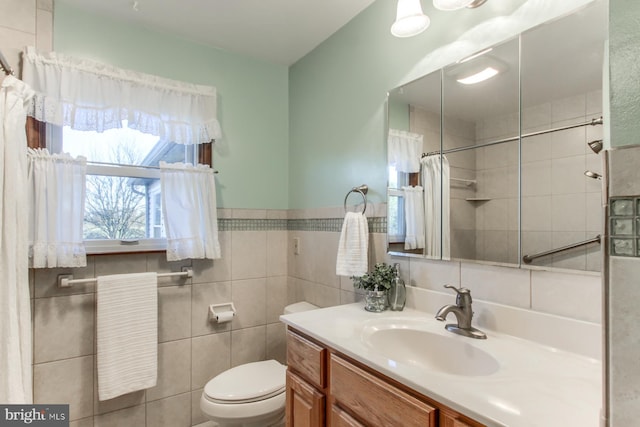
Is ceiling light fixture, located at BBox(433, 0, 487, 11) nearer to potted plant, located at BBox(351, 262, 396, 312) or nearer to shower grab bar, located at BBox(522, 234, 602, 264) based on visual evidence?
shower grab bar, located at BBox(522, 234, 602, 264)

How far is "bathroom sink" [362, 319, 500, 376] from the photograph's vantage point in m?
1.09

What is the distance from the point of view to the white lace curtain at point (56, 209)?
5.22 ft

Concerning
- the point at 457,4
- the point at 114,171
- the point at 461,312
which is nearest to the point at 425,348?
the point at 461,312

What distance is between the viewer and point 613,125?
0.47m

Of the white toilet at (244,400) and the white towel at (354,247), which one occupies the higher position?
the white towel at (354,247)

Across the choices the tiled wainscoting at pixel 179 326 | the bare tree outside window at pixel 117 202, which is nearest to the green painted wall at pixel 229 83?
the tiled wainscoting at pixel 179 326

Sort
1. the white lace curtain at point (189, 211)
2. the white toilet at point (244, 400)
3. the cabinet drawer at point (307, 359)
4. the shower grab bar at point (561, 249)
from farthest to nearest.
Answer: the white lace curtain at point (189, 211)
the white toilet at point (244, 400)
the cabinet drawer at point (307, 359)
the shower grab bar at point (561, 249)

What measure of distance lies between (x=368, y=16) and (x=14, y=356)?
91.3 inches

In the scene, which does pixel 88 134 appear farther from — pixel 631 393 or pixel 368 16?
pixel 631 393

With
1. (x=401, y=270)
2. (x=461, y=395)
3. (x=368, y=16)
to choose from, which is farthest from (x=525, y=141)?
(x=368, y=16)

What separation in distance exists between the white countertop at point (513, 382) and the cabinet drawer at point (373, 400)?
4cm

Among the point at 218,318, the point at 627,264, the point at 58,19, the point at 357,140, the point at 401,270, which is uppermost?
the point at 58,19
